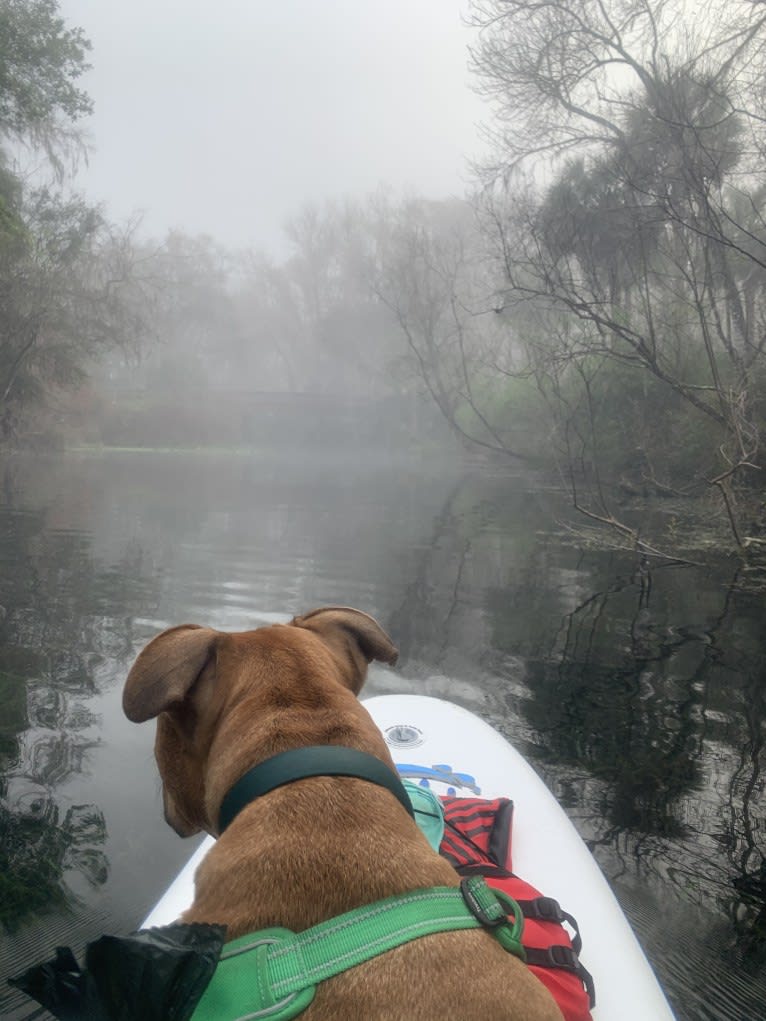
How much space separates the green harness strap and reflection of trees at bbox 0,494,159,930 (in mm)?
2450

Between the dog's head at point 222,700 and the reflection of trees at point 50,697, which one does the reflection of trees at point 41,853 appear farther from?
the dog's head at point 222,700

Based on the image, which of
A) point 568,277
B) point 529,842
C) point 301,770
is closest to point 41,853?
point 529,842

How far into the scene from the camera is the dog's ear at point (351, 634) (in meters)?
1.95

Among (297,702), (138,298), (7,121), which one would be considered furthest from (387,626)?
(138,298)

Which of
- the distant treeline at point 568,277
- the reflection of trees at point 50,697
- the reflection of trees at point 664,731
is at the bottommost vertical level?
the reflection of trees at point 50,697

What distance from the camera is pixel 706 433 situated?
58.4 feet

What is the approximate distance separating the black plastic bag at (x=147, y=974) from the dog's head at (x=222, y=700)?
37 centimetres

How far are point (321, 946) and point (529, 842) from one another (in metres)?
1.97

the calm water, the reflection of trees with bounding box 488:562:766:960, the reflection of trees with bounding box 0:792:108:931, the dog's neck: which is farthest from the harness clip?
the reflection of trees with bounding box 0:792:108:931

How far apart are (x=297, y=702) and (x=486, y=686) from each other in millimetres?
4814

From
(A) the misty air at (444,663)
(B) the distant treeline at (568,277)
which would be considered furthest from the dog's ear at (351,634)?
(B) the distant treeline at (568,277)

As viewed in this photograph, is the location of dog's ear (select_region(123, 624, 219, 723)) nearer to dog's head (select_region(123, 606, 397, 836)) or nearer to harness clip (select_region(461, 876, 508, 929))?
dog's head (select_region(123, 606, 397, 836))

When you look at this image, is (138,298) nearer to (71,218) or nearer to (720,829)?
(71,218)

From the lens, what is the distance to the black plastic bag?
3.48 ft
